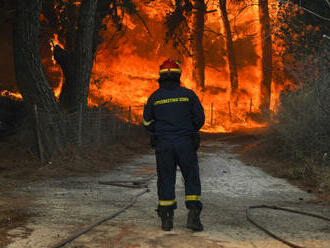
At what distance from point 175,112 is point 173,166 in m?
0.68

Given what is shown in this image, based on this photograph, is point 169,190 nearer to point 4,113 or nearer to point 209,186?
point 209,186

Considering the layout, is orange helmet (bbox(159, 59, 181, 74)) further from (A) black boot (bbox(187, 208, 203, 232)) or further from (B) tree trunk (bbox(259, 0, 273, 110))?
(B) tree trunk (bbox(259, 0, 273, 110))

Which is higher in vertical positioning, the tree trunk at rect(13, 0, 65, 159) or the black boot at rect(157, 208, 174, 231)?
the tree trunk at rect(13, 0, 65, 159)

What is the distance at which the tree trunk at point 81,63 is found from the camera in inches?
680

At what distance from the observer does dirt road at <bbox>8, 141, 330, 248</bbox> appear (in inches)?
241

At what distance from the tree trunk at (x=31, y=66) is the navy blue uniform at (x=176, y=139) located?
340 inches

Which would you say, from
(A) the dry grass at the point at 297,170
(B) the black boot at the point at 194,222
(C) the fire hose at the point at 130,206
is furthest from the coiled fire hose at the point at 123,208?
(A) the dry grass at the point at 297,170

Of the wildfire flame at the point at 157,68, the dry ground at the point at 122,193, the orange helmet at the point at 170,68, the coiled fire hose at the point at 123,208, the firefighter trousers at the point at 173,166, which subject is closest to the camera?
the coiled fire hose at the point at 123,208

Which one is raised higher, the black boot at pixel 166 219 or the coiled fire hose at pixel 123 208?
the black boot at pixel 166 219

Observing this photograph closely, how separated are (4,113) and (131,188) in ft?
32.7

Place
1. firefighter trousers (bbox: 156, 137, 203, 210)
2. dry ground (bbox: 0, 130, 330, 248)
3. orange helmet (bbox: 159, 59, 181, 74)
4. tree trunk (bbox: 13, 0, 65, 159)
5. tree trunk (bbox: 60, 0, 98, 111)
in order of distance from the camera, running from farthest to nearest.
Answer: tree trunk (bbox: 60, 0, 98, 111)
tree trunk (bbox: 13, 0, 65, 159)
orange helmet (bbox: 159, 59, 181, 74)
firefighter trousers (bbox: 156, 137, 203, 210)
dry ground (bbox: 0, 130, 330, 248)

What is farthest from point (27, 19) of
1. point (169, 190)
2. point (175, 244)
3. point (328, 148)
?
point (175, 244)

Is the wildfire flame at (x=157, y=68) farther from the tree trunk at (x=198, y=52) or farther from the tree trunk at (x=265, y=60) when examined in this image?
the tree trunk at (x=265, y=60)

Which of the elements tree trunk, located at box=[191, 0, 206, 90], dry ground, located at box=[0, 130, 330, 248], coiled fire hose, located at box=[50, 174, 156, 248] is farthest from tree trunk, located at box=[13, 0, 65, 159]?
tree trunk, located at box=[191, 0, 206, 90]
